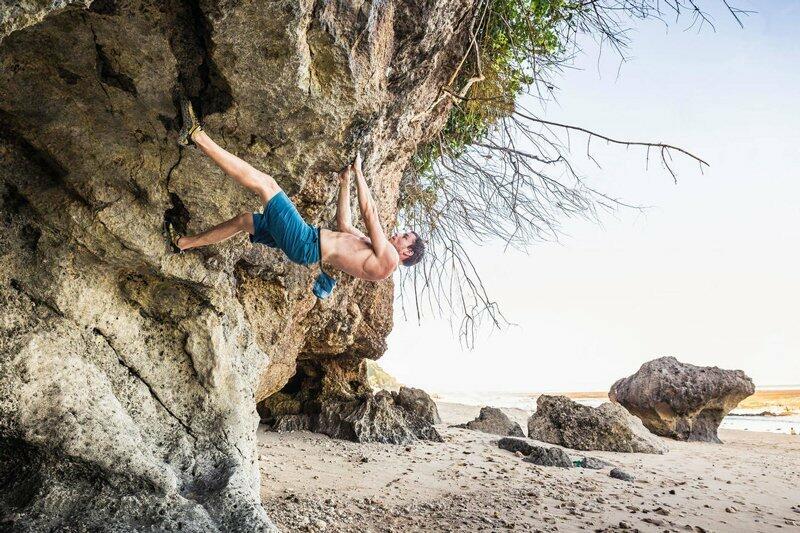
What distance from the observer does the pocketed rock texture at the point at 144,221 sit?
11.0 ft

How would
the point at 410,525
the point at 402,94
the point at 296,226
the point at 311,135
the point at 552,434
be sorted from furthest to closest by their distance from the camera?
the point at 552,434 → the point at 402,94 → the point at 410,525 → the point at 311,135 → the point at 296,226

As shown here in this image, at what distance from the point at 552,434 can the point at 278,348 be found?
497cm

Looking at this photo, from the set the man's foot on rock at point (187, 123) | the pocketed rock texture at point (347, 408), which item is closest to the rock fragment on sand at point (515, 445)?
the pocketed rock texture at point (347, 408)

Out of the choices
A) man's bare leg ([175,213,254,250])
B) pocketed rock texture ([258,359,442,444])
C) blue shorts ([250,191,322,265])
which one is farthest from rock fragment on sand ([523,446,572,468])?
man's bare leg ([175,213,254,250])

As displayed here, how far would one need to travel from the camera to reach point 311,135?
13.4ft

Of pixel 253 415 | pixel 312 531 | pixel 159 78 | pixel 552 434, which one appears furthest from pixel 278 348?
pixel 552 434

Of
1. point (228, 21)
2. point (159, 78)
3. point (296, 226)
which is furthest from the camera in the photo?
point (296, 226)

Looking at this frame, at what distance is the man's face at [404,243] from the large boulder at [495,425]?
6.03 meters

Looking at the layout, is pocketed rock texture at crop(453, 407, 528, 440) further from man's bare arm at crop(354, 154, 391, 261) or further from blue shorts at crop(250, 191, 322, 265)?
blue shorts at crop(250, 191, 322, 265)

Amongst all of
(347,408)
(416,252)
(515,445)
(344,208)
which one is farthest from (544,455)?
(344,208)

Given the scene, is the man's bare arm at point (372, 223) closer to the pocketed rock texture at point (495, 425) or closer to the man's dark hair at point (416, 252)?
the man's dark hair at point (416, 252)

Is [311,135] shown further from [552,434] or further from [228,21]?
[552,434]

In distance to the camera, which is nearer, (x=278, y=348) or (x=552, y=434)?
(x=278, y=348)

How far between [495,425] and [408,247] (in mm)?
6277
